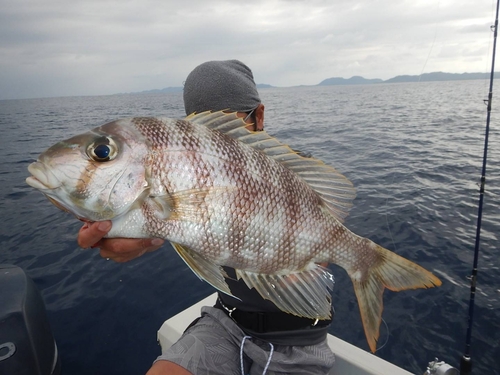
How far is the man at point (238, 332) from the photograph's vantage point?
279 centimetres

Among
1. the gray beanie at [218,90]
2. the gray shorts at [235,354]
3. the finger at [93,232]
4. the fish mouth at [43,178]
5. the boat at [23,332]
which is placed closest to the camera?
the fish mouth at [43,178]

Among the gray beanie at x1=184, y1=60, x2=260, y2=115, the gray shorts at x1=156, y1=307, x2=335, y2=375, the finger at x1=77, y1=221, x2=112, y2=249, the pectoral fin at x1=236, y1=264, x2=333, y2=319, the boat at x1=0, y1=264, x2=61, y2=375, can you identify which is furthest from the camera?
the boat at x1=0, y1=264, x2=61, y2=375

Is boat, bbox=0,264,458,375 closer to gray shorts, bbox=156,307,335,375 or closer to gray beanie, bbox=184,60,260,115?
gray shorts, bbox=156,307,335,375

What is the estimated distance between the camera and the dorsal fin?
2264mm

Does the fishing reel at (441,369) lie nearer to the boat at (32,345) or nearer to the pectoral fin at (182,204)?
the boat at (32,345)

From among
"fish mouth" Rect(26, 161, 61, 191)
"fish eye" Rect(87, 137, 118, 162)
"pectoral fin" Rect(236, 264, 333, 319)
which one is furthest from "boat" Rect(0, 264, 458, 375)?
"fish eye" Rect(87, 137, 118, 162)

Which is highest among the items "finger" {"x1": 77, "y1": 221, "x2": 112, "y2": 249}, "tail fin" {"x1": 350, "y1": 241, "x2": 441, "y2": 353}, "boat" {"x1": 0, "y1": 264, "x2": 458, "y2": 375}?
"finger" {"x1": 77, "y1": 221, "x2": 112, "y2": 249}

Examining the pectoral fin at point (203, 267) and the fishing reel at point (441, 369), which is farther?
the fishing reel at point (441, 369)

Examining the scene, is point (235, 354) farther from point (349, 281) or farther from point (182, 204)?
point (349, 281)

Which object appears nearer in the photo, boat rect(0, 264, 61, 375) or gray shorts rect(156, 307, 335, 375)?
gray shorts rect(156, 307, 335, 375)


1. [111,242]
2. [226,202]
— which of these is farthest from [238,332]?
[226,202]

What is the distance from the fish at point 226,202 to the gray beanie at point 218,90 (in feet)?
2.78

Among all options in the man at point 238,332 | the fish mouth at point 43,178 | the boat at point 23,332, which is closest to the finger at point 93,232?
the fish mouth at point 43,178

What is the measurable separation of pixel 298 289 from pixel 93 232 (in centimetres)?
137
